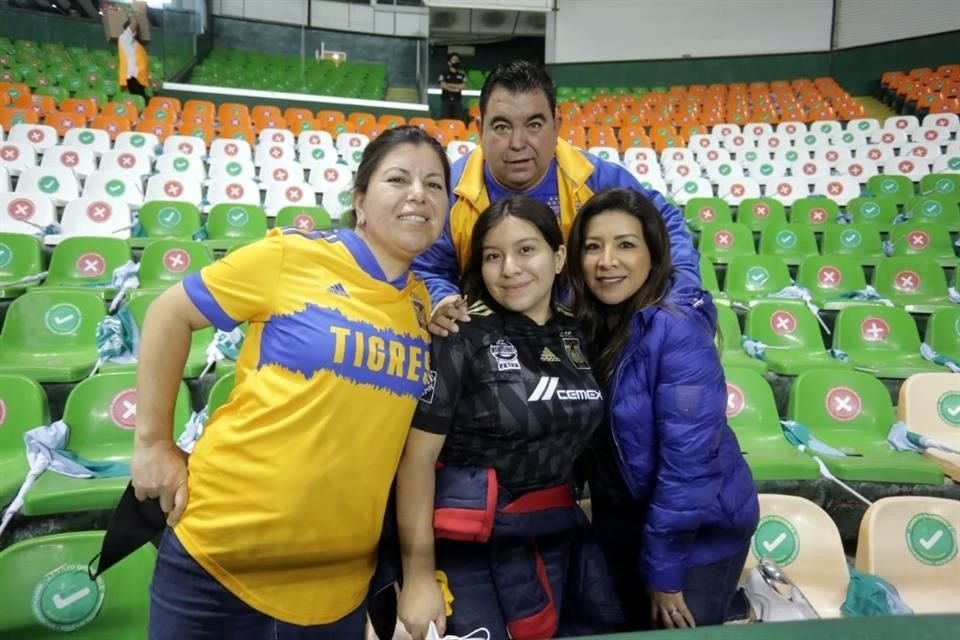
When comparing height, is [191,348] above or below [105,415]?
above

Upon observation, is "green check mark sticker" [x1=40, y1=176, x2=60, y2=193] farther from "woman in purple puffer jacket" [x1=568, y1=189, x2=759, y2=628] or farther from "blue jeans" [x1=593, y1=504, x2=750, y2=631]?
"blue jeans" [x1=593, y1=504, x2=750, y2=631]

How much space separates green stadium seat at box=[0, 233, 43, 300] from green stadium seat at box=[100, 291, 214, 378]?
0.87 m

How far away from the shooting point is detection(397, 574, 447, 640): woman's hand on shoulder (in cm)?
99

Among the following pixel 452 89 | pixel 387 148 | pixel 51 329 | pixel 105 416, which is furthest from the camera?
pixel 452 89

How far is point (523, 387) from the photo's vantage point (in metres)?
1.04

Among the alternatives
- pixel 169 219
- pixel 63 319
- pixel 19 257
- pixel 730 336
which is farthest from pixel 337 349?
pixel 169 219

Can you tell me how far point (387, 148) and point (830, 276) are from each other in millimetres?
3736

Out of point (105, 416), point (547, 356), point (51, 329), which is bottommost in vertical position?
point (105, 416)

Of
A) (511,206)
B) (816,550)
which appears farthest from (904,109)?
(511,206)

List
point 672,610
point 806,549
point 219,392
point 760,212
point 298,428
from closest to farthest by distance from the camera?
1. point 298,428
2. point 672,610
3. point 806,549
4. point 219,392
5. point 760,212

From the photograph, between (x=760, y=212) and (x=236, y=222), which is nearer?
(x=236, y=222)

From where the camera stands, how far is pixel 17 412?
1983 mm

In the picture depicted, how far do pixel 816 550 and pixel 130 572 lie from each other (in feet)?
6.02

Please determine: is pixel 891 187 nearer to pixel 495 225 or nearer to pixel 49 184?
pixel 495 225
